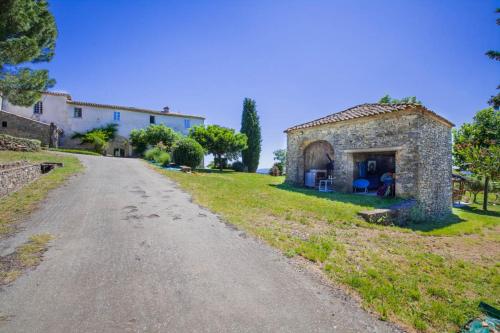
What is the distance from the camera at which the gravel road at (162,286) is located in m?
2.54

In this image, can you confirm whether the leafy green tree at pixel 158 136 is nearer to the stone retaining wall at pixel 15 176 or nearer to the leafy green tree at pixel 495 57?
the stone retaining wall at pixel 15 176

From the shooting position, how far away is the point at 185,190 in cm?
1016

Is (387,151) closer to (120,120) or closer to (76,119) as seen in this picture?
(120,120)

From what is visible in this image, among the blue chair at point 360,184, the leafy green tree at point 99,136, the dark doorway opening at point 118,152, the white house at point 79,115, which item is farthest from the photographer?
the dark doorway opening at point 118,152

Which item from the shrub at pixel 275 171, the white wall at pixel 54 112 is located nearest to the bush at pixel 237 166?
the shrub at pixel 275 171

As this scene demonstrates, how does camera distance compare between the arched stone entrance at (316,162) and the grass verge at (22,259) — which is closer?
the grass verge at (22,259)

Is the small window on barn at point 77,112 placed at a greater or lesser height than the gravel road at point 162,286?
greater

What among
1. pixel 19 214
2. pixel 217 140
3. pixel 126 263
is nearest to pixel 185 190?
pixel 19 214

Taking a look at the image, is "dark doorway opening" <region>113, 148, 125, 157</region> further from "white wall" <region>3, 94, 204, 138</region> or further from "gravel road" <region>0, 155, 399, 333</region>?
"gravel road" <region>0, 155, 399, 333</region>

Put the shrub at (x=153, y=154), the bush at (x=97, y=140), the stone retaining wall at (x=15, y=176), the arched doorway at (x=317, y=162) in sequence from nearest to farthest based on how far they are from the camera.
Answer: the stone retaining wall at (x=15, y=176)
the arched doorway at (x=317, y=162)
the shrub at (x=153, y=154)
the bush at (x=97, y=140)

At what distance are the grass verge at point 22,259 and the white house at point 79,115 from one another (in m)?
31.8

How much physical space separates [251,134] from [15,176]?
2661 centimetres

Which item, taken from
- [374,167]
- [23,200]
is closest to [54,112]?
[23,200]

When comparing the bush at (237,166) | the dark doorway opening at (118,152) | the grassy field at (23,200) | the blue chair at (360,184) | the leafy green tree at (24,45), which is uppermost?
the leafy green tree at (24,45)
